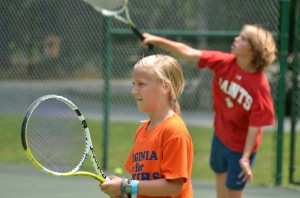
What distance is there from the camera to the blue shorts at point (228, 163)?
212 inches

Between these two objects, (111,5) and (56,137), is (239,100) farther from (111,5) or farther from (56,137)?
(111,5)

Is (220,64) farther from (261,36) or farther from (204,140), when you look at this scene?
(204,140)

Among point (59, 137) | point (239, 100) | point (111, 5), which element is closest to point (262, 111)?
point (239, 100)

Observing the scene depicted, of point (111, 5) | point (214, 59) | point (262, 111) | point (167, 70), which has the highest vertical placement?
point (111, 5)

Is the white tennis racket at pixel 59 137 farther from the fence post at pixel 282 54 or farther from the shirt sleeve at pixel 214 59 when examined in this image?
the fence post at pixel 282 54

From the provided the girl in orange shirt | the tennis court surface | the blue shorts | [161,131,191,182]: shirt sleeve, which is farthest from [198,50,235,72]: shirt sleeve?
[161,131,191,182]: shirt sleeve

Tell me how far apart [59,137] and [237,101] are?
1.67 meters

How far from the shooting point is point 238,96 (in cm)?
544

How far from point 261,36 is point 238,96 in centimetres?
44

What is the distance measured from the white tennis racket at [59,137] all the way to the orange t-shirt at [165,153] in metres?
0.26

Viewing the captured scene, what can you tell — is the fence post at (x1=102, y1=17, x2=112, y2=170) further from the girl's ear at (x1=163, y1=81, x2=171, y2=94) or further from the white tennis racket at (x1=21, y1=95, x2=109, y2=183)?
the girl's ear at (x1=163, y1=81, x2=171, y2=94)

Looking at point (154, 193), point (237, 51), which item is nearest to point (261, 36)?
point (237, 51)

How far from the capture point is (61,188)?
7.09 metres

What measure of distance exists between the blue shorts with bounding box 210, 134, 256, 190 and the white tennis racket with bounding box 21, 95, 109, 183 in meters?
1.57
